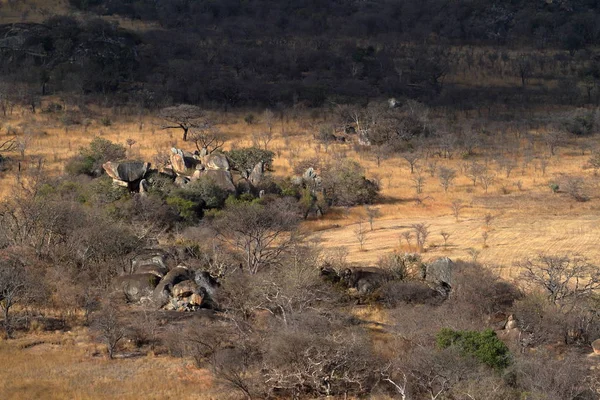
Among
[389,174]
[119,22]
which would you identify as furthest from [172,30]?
[389,174]

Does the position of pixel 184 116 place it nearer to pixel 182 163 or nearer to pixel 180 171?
pixel 182 163

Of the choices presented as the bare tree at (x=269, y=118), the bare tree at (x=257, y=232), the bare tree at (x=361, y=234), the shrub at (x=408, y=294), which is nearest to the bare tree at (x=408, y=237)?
the bare tree at (x=361, y=234)

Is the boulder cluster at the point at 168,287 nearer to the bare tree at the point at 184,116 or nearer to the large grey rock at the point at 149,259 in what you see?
the large grey rock at the point at 149,259

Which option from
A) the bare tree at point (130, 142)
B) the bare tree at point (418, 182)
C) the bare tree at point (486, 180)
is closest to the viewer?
the bare tree at point (418, 182)

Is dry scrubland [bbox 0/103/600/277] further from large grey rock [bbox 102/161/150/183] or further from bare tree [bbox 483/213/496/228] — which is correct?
large grey rock [bbox 102/161/150/183]

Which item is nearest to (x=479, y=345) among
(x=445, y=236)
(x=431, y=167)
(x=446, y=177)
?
(x=445, y=236)

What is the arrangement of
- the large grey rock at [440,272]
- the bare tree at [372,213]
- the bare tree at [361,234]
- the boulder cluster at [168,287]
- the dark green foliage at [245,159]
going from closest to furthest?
the boulder cluster at [168,287] < the large grey rock at [440,272] < the bare tree at [361,234] < the bare tree at [372,213] < the dark green foliage at [245,159]
